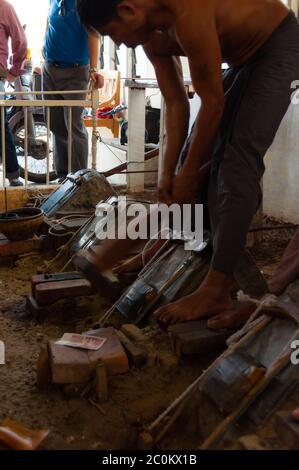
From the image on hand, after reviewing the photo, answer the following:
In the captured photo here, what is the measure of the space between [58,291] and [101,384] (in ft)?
2.97

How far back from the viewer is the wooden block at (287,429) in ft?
4.71

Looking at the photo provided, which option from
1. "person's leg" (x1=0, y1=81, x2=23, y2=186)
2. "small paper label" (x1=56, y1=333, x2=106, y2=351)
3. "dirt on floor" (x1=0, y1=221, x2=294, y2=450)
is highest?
"person's leg" (x1=0, y1=81, x2=23, y2=186)

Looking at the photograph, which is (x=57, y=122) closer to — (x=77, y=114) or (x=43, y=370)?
(x=77, y=114)

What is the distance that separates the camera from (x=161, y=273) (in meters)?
2.67

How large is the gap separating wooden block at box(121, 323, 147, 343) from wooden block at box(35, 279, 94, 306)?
0.54 m

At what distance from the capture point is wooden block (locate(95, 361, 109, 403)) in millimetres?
1982

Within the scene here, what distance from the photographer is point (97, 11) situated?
6.40 ft

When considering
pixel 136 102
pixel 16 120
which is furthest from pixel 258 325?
pixel 16 120

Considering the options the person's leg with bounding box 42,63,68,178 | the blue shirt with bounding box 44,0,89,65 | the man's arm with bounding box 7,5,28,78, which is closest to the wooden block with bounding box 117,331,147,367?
the person's leg with bounding box 42,63,68,178

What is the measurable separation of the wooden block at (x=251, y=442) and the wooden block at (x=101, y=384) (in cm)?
64

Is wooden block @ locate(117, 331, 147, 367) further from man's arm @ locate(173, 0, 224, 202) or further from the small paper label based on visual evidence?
man's arm @ locate(173, 0, 224, 202)

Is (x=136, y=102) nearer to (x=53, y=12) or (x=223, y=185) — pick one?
(x=53, y=12)

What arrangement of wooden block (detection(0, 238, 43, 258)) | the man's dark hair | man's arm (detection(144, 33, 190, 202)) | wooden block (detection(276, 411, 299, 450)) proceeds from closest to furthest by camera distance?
wooden block (detection(276, 411, 299, 450)), the man's dark hair, man's arm (detection(144, 33, 190, 202)), wooden block (detection(0, 238, 43, 258))
